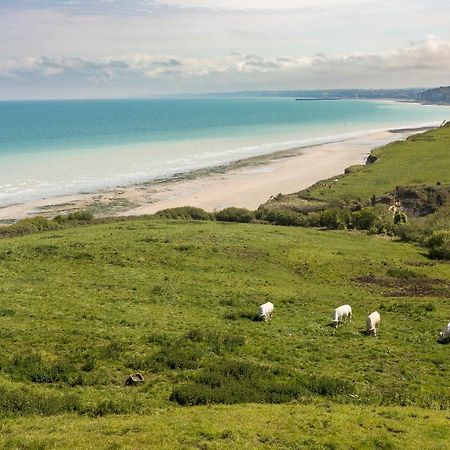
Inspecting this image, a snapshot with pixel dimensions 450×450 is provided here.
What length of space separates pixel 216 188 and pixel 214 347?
76.6m

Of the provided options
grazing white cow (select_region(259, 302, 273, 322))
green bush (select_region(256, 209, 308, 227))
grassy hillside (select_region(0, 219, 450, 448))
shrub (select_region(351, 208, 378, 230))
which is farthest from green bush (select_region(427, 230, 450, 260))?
grazing white cow (select_region(259, 302, 273, 322))

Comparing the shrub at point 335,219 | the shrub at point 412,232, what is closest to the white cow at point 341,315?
the shrub at point 412,232

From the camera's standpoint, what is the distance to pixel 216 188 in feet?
326

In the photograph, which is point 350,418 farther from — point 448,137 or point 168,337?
point 448,137

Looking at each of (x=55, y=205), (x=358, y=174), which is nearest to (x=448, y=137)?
(x=358, y=174)

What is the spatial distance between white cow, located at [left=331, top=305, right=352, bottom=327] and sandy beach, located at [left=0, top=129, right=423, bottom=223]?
2138 inches

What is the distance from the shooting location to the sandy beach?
82.6 m

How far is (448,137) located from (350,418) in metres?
120

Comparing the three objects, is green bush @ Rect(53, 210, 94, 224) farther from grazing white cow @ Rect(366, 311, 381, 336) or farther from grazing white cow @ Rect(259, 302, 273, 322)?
grazing white cow @ Rect(366, 311, 381, 336)

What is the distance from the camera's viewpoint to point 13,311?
2723cm

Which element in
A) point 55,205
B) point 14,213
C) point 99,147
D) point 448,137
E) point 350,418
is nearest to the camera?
point 350,418

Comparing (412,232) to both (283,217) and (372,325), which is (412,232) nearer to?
(283,217)

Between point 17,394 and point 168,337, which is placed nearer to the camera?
point 17,394

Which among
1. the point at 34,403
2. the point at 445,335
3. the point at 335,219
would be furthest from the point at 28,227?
the point at 445,335
